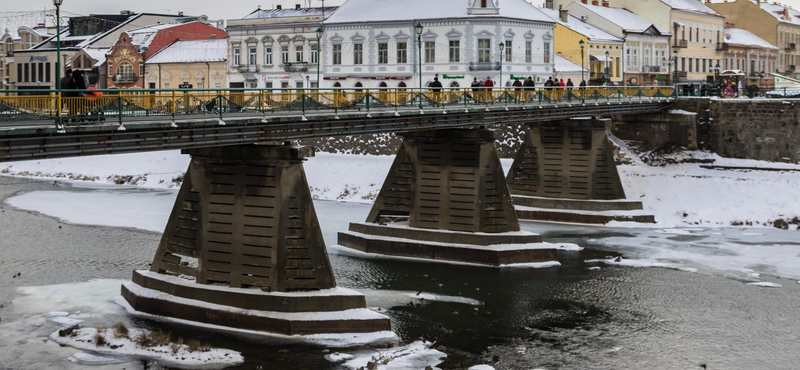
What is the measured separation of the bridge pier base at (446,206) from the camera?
33.0 meters

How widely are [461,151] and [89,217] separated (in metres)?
17.2

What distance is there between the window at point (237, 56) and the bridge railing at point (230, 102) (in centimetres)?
3473

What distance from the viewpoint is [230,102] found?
79.4 feet

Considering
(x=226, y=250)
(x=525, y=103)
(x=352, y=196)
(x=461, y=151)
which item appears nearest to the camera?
(x=226, y=250)

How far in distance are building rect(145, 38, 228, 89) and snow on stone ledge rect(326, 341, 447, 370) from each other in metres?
52.0

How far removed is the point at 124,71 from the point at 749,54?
57.3 meters

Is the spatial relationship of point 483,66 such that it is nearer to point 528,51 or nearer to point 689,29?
point 528,51

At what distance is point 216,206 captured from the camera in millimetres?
24984

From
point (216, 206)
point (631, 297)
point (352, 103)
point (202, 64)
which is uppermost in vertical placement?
point (202, 64)

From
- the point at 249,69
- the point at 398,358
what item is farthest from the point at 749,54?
the point at 398,358

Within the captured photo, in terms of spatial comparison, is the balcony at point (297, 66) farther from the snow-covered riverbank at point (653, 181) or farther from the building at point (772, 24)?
the building at point (772, 24)

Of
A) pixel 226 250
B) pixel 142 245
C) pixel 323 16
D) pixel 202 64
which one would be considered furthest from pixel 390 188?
pixel 202 64

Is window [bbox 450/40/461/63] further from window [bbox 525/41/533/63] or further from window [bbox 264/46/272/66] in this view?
window [bbox 264/46/272/66]

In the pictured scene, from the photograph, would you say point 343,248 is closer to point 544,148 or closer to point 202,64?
point 544,148
